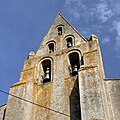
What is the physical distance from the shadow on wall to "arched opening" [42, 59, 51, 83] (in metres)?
2.53

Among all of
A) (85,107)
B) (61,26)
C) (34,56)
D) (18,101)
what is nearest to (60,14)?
(61,26)

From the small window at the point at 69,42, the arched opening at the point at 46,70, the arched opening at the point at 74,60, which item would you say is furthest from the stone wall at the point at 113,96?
the small window at the point at 69,42

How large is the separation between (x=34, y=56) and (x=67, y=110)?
6.25 metres

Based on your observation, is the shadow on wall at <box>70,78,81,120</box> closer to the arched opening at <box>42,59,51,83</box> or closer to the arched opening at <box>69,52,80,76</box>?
the arched opening at <box>69,52,80,76</box>

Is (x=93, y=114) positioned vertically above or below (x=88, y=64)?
below

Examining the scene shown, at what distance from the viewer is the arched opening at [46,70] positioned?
16439 millimetres

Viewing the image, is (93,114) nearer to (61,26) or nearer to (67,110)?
(67,110)

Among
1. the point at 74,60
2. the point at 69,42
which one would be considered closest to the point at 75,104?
the point at 74,60

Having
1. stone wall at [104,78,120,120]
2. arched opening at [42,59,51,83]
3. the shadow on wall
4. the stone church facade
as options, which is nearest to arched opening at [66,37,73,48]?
the stone church facade

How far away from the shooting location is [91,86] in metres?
12.8

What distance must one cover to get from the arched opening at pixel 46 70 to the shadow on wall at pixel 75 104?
8.30 feet

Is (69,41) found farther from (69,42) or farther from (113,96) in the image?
(113,96)

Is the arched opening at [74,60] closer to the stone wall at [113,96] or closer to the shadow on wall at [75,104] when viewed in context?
the shadow on wall at [75,104]

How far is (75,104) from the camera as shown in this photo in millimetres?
13531
